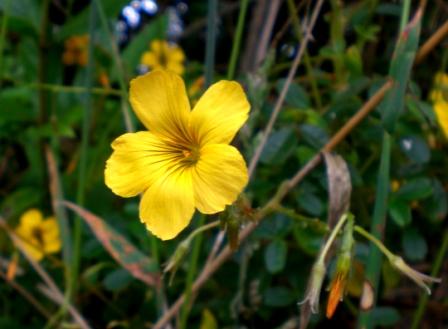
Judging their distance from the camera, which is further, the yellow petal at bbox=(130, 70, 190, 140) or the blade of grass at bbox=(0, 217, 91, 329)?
the blade of grass at bbox=(0, 217, 91, 329)

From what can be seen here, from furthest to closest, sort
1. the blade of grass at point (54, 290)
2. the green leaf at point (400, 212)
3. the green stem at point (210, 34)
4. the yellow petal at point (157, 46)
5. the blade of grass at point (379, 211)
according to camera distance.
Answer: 1. the yellow petal at point (157, 46)
2. the blade of grass at point (54, 290)
3. the green leaf at point (400, 212)
4. the green stem at point (210, 34)
5. the blade of grass at point (379, 211)

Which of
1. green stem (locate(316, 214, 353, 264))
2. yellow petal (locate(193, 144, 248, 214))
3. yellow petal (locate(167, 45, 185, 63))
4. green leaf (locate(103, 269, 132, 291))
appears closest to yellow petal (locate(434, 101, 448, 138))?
green stem (locate(316, 214, 353, 264))

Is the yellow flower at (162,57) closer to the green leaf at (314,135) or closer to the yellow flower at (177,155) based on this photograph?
the green leaf at (314,135)

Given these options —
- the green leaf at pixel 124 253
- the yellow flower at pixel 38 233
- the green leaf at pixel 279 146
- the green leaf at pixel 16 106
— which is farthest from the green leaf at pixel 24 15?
the green leaf at pixel 279 146

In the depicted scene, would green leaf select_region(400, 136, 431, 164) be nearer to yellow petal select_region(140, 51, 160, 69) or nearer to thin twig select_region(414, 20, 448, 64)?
thin twig select_region(414, 20, 448, 64)

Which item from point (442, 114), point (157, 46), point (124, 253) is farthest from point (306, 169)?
point (157, 46)

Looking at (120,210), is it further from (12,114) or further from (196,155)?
(196,155)
